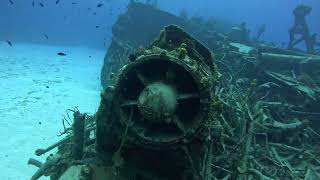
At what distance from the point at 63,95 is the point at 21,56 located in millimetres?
12844

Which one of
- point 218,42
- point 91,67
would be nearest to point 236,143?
point 218,42

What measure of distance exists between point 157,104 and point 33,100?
499 inches

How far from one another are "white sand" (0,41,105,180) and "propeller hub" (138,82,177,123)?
5.98 meters

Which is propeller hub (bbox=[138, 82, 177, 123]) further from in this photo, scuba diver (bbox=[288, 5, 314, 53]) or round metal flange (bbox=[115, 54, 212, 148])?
scuba diver (bbox=[288, 5, 314, 53])

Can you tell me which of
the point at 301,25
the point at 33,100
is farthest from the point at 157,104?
the point at 301,25

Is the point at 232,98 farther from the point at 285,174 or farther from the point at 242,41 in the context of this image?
the point at 242,41

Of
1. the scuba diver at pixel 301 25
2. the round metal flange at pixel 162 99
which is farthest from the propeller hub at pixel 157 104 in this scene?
the scuba diver at pixel 301 25

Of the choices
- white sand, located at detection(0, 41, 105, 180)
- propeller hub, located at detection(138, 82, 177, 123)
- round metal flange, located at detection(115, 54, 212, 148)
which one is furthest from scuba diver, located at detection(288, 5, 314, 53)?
propeller hub, located at detection(138, 82, 177, 123)

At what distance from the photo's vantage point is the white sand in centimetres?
1028

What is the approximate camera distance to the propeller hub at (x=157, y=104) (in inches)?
173

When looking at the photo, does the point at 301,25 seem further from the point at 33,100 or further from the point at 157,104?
the point at 157,104

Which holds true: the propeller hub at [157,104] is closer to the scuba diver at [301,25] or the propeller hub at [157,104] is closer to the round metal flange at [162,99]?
the round metal flange at [162,99]

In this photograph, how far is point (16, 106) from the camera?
47.6ft

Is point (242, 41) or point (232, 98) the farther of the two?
point (242, 41)
